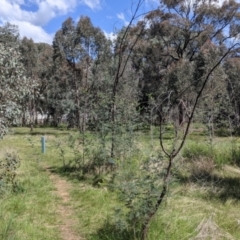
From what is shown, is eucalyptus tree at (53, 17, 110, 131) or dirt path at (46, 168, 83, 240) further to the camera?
eucalyptus tree at (53, 17, 110, 131)

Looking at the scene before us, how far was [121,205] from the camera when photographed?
6129 mm

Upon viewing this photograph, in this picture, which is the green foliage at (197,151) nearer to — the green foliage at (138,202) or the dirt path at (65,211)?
the dirt path at (65,211)

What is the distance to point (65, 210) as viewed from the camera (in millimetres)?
6480

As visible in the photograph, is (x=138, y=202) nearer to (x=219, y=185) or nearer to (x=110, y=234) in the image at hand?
(x=110, y=234)

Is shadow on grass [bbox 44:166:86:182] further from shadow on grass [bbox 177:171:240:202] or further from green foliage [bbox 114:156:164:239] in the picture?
green foliage [bbox 114:156:164:239]

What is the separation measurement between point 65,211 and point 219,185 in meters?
3.51

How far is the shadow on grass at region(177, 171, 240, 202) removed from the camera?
701 centimetres

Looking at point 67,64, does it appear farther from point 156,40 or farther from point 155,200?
point 155,200

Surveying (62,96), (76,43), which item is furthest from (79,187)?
(62,96)

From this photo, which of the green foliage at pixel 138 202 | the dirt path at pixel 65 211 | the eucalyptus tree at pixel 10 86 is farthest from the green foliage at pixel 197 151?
the green foliage at pixel 138 202

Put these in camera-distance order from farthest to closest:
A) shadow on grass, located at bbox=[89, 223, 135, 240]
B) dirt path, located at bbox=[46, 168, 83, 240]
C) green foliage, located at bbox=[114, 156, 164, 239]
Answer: dirt path, located at bbox=[46, 168, 83, 240]
shadow on grass, located at bbox=[89, 223, 135, 240]
green foliage, located at bbox=[114, 156, 164, 239]

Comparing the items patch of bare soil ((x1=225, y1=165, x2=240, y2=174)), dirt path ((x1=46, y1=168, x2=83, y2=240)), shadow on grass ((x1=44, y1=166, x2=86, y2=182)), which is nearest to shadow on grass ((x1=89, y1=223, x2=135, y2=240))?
dirt path ((x1=46, y1=168, x2=83, y2=240))

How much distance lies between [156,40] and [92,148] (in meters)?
19.5

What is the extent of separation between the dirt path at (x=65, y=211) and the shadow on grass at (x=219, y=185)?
2.22m
